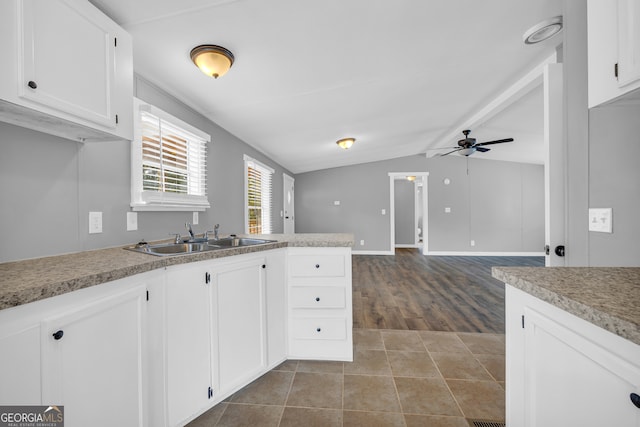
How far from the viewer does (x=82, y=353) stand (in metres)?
0.91

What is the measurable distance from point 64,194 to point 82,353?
0.88 metres

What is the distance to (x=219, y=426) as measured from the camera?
1393 millimetres

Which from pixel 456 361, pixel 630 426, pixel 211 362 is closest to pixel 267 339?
pixel 211 362

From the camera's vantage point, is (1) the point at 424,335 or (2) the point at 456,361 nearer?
(2) the point at 456,361

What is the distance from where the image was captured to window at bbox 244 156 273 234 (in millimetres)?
3754

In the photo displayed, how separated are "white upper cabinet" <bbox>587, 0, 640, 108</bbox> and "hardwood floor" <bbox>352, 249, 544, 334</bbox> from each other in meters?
2.26

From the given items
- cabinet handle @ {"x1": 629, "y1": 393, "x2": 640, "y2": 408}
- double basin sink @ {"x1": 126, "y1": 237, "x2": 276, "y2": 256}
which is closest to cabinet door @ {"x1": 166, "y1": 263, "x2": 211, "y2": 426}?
double basin sink @ {"x1": 126, "y1": 237, "x2": 276, "y2": 256}

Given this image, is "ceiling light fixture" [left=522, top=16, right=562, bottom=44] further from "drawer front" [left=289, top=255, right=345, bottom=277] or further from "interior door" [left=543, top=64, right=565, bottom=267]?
"drawer front" [left=289, top=255, right=345, bottom=277]

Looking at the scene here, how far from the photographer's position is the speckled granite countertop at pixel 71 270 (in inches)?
30.2

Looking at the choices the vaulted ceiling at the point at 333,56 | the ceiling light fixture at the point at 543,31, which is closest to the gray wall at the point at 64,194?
the vaulted ceiling at the point at 333,56

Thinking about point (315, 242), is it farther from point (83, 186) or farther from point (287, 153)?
point (287, 153)

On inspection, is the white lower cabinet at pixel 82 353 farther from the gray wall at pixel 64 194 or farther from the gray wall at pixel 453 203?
the gray wall at pixel 453 203

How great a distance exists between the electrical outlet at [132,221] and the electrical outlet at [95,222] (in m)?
0.19

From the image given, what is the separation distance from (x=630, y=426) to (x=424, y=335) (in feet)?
6.62
